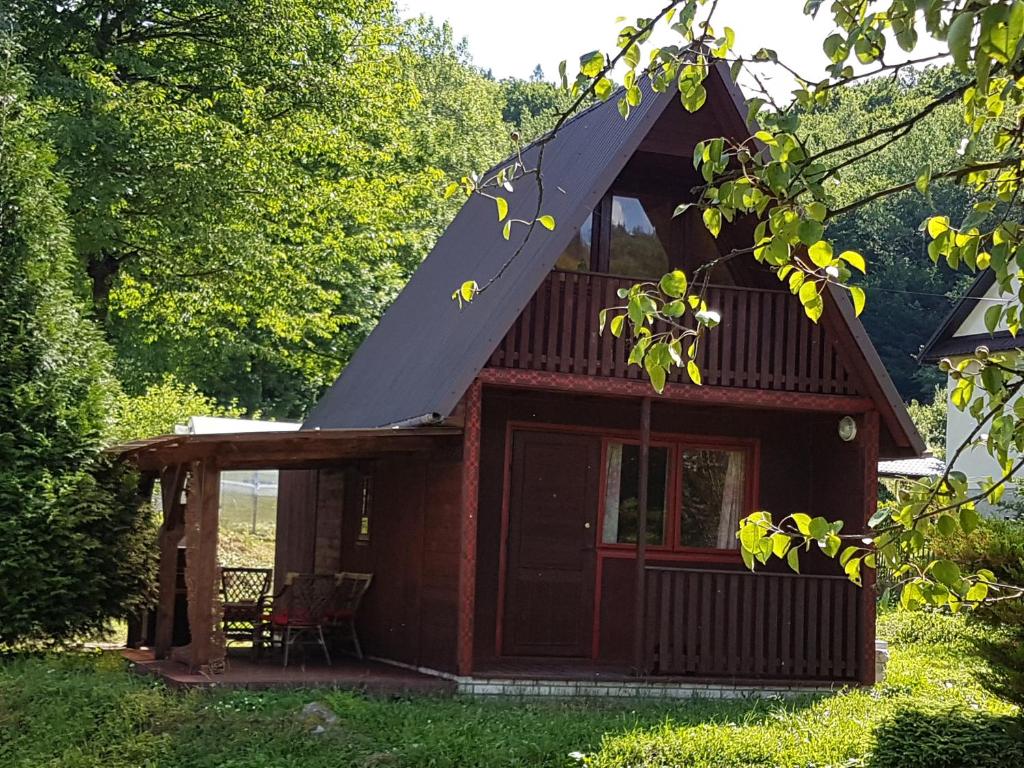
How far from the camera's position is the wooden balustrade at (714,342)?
1198cm

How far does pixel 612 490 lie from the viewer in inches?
531

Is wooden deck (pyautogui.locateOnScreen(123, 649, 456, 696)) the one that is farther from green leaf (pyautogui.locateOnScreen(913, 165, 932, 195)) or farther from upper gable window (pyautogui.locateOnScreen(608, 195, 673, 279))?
green leaf (pyautogui.locateOnScreen(913, 165, 932, 195))

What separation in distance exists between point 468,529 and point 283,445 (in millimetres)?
1721

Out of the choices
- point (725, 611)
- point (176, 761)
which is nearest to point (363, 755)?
point (176, 761)

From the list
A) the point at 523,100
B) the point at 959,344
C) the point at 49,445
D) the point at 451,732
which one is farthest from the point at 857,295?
the point at 523,100

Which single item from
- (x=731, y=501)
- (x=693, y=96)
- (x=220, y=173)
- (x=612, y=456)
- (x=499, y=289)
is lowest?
(x=731, y=501)

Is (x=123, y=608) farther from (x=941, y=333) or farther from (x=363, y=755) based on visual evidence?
(x=941, y=333)

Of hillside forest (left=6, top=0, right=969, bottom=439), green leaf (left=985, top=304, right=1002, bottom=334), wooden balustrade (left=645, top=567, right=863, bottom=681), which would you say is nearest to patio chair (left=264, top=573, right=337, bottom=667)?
wooden balustrade (left=645, top=567, right=863, bottom=681)

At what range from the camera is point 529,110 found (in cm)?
6538

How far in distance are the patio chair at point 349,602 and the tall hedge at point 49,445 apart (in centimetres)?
202

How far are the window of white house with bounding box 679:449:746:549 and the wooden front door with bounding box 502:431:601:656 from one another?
1036 millimetres

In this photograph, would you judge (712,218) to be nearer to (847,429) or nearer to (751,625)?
(751,625)

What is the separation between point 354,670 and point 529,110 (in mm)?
55158

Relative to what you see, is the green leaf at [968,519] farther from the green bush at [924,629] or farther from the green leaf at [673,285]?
the green bush at [924,629]
